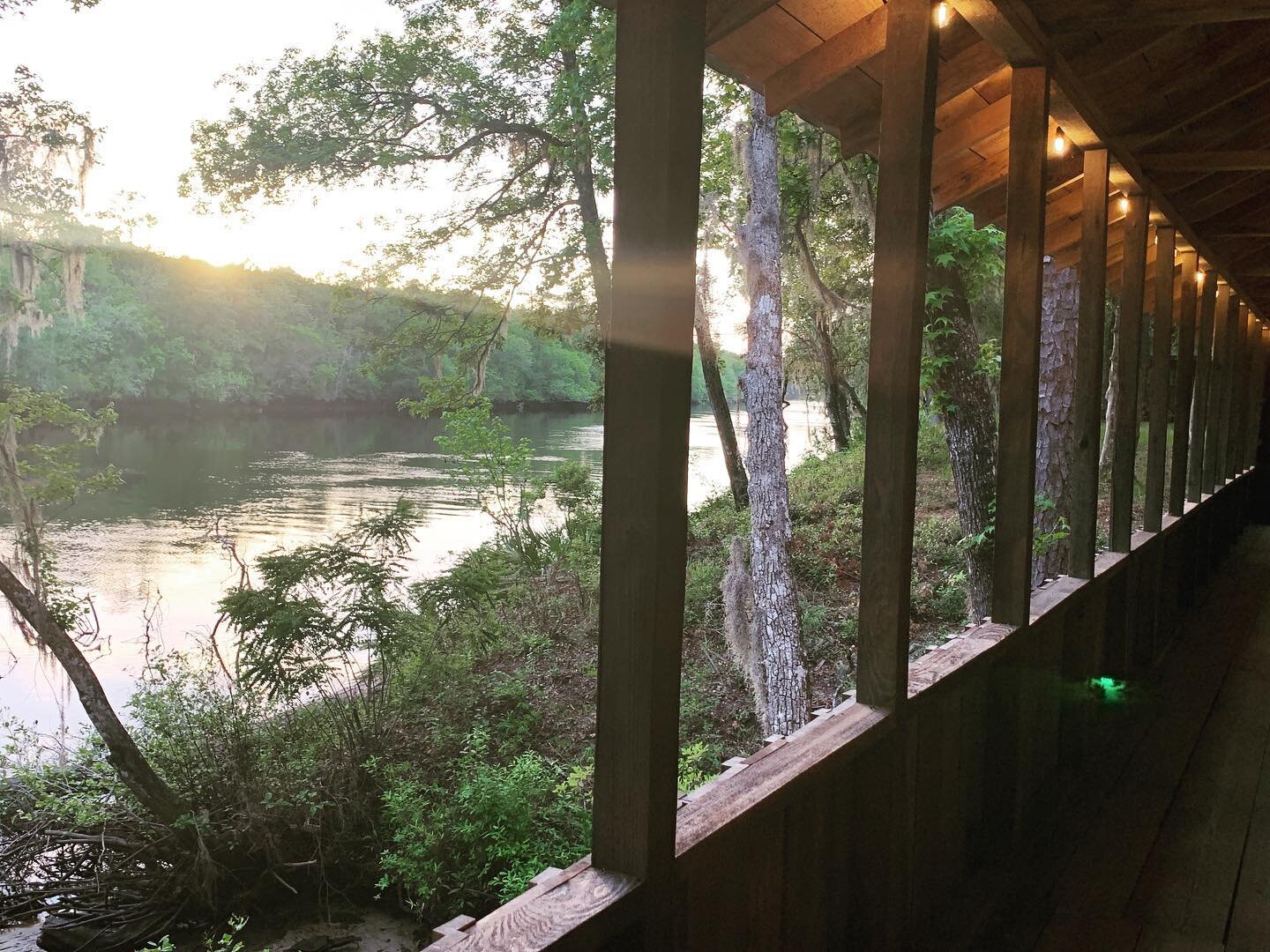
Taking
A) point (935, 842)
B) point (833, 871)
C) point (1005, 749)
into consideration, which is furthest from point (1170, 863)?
point (833, 871)

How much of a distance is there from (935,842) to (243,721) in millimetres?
5802

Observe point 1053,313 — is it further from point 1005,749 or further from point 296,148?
point 296,148

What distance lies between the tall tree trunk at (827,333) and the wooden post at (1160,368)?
353cm

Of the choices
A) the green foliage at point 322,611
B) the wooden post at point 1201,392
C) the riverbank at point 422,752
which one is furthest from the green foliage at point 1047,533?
the green foliage at point 322,611

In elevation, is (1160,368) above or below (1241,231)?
below

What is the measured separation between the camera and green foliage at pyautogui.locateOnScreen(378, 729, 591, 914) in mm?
6148

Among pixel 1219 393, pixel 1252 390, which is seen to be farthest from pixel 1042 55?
pixel 1252 390

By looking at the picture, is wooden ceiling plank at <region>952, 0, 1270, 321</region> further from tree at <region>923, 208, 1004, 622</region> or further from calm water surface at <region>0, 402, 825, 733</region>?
calm water surface at <region>0, 402, 825, 733</region>

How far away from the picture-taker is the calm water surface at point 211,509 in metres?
10.9

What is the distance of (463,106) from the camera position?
11219 mm

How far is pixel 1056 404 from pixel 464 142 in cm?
792

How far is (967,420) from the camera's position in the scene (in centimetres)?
672

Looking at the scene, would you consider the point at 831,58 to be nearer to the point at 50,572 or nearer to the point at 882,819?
the point at 882,819

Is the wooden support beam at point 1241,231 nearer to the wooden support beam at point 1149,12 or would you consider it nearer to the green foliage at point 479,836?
the wooden support beam at point 1149,12
